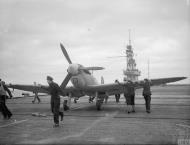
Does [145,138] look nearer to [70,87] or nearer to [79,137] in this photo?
[79,137]

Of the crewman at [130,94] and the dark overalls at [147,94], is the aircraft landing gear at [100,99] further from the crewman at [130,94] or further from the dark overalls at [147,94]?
the dark overalls at [147,94]

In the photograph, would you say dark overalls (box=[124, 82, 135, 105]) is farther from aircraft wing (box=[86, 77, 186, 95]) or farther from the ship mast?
the ship mast

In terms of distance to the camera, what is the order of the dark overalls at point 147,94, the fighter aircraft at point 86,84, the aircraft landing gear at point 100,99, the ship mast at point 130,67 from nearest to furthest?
the dark overalls at point 147,94 < the fighter aircraft at point 86,84 < the aircraft landing gear at point 100,99 < the ship mast at point 130,67

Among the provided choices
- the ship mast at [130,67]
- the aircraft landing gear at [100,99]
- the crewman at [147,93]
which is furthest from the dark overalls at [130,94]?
→ the ship mast at [130,67]

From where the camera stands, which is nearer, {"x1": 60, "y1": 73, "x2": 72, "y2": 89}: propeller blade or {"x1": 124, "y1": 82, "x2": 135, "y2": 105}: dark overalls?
{"x1": 124, "y1": 82, "x2": 135, "y2": 105}: dark overalls

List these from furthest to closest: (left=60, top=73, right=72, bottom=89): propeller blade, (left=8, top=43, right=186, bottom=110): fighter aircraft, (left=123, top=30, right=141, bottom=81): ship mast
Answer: (left=123, top=30, right=141, bottom=81): ship mast < (left=8, top=43, right=186, bottom=110): fighter aircraft < (left=60, top=73, right=72, bottom=89): propeller blade

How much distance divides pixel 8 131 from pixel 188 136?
5657 millimetres

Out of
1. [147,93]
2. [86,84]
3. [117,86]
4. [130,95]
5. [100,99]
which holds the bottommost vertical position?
[100,99]

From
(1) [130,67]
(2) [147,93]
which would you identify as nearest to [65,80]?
(2) [147,93]

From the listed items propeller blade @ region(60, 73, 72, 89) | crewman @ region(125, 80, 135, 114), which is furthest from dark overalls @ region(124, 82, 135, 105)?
propeller blade @ region(60, 73, 72, 89)

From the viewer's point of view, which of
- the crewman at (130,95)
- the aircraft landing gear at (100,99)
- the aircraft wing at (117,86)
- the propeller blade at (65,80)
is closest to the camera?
the crewman at (130,95)

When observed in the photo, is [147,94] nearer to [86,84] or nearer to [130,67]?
[86,84]

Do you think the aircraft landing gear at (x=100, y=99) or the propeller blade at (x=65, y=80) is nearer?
the propeller blade at (x=65, y=80)

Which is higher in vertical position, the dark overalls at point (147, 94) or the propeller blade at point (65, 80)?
the propeller blade at point (65, 80)
